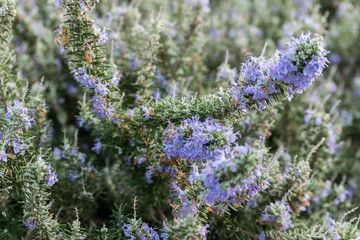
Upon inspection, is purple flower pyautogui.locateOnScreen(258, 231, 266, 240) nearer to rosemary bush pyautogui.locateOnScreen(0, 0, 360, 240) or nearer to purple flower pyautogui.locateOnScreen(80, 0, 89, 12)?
rosemary bush pyautogui.locateOnScreen(0, 0, 360, 240)

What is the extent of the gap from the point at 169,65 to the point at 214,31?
1232 millimetres

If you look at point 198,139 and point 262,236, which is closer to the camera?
point 198,139

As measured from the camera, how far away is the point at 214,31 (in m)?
4.70

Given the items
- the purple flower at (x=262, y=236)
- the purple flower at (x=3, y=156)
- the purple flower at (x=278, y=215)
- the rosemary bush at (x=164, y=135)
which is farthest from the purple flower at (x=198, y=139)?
the purple flower at (x=3, y=156)

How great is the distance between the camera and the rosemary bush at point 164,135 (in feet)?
6.61

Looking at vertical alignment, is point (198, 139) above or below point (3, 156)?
below

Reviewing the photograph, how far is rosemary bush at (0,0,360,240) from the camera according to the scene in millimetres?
2016

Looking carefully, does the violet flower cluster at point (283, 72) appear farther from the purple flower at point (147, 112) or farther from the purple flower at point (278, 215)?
the purple flower at point (278, 215)

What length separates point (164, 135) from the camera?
2336 mm

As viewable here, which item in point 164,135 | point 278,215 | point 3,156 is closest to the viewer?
point 3,156

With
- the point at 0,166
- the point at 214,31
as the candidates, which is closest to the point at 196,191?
the point at 0,166

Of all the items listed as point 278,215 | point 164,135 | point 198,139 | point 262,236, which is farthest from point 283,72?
point 262,236

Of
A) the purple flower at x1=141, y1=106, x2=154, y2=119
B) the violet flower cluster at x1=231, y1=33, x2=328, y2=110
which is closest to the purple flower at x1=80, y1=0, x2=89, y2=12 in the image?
the purple flower at x1=141, y1=106, x2=154, y2=119

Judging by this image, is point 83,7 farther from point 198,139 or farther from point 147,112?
point 198,139
